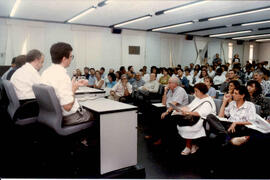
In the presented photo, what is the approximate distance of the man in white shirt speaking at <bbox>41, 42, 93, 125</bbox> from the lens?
1870mm

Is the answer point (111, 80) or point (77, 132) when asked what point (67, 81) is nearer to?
point (77, 132)

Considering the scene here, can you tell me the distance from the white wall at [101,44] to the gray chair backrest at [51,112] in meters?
6.26

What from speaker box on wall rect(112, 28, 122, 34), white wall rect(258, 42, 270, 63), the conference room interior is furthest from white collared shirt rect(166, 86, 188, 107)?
white wall rect(258, 42, 270, 63)

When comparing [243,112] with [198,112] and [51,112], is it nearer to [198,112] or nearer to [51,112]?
[198,112]

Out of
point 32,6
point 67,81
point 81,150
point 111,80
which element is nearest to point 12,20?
point 32,6

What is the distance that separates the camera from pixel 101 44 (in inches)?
349

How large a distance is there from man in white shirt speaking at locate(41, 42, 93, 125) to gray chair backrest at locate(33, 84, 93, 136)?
0.17 feet

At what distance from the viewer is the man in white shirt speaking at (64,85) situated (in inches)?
73.6

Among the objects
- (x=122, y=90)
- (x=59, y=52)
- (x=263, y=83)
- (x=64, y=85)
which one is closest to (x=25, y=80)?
(x=59, y=52)

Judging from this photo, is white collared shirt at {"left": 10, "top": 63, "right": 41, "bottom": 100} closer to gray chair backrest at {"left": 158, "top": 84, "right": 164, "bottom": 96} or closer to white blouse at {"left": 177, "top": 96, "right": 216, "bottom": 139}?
white blouse at {"left": 177, "top": 96, "right": 216, "bottom": 139}

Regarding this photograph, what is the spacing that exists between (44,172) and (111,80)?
3.69 metres

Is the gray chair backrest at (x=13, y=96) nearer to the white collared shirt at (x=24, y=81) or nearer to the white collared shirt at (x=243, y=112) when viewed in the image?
the white collared shirt at (x=24, y=81)

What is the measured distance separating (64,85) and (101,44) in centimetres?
724

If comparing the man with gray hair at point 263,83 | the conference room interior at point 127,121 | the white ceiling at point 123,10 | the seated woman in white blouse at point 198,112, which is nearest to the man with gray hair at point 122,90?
the conference room interior at point 127,121
